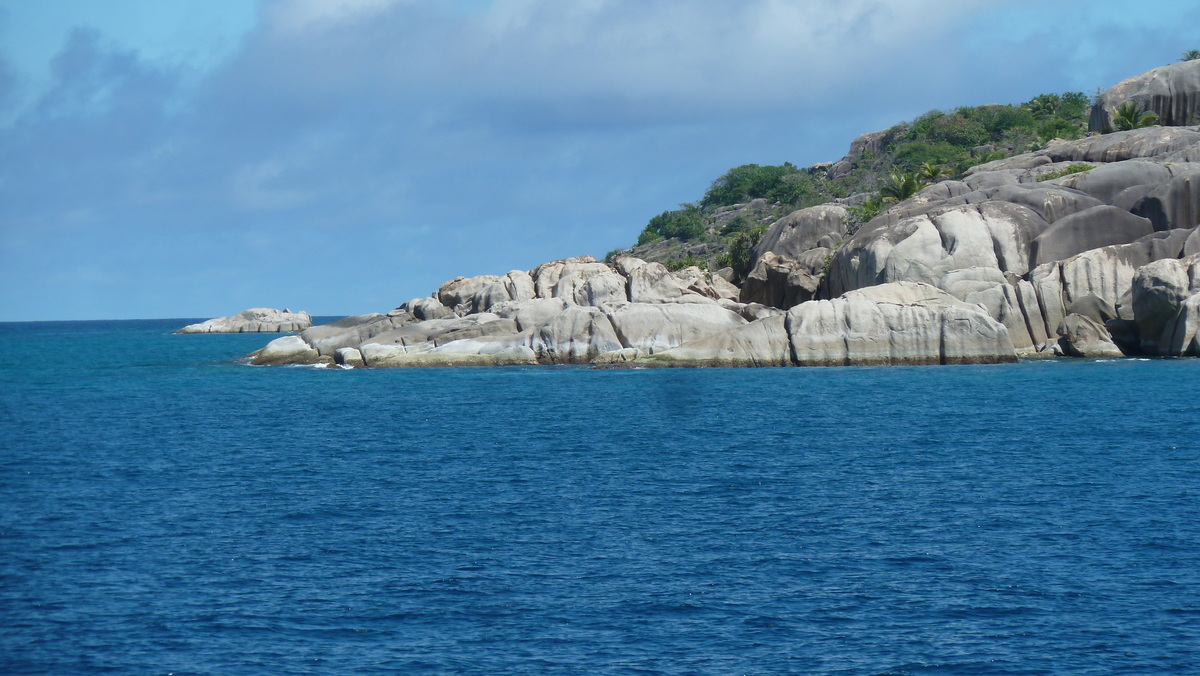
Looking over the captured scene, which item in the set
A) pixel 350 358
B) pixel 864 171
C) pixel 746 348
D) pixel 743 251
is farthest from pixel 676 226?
pixel 746 348

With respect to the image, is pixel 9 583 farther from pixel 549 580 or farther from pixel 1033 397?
pixel 1033 397

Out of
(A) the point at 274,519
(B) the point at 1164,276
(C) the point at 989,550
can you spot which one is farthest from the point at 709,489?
(B) the point at 1164,276

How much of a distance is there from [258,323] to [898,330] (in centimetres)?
12565

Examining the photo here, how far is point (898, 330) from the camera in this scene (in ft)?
195

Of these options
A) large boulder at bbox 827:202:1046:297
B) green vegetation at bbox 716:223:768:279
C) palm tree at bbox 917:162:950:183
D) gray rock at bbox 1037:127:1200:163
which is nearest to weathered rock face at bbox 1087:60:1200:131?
gray rock at bbox 1037:127:1200:163

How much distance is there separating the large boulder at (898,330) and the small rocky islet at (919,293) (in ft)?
0.25

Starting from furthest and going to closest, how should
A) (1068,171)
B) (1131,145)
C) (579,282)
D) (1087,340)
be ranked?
(579,282)
(1131,145)
(1068,171)
(1087,340)

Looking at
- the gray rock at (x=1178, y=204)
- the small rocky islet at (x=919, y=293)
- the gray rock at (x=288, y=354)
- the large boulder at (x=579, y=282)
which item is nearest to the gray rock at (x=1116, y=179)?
the small rocky islet at (x=919, y=293)

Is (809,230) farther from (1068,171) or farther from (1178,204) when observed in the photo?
(1178,204)

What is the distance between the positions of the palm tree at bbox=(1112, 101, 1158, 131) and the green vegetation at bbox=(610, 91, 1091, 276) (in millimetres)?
12556

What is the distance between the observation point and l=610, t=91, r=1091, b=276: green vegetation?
11212cm

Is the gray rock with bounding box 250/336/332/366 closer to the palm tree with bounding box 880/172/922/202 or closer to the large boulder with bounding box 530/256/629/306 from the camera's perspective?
the large boulder with bounding box 530/256/629/306

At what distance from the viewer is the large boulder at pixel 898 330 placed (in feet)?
194

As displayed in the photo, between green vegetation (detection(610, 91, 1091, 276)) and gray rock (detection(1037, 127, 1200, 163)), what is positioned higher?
green vegetation (detection(610, 91, 1091, 276))
